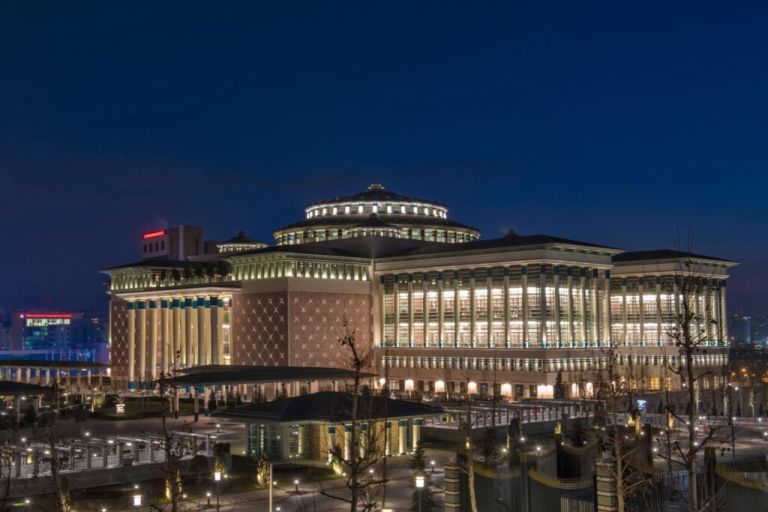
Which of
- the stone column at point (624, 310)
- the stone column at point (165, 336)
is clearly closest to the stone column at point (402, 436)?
the stone column at point (165, 336)

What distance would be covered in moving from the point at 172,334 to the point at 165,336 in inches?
53.0

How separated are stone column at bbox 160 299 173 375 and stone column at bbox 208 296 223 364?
25.1 ft

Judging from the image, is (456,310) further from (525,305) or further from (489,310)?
(525,305)

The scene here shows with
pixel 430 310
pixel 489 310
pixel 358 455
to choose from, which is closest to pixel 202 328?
pixel 430 310

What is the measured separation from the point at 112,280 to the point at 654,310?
75.8 meters

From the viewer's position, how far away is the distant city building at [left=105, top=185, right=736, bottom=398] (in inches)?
4085

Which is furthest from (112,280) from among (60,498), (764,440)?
(60,498)

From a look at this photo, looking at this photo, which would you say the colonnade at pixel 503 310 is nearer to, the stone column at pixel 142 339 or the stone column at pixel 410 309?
the stone column at pixel 410 309

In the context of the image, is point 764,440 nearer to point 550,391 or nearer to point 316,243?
point 550,391

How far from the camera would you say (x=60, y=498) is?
3238 cm

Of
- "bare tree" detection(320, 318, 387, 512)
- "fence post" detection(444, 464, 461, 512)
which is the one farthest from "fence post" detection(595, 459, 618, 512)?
"bare tree" detection(320, 318, 387, 512)

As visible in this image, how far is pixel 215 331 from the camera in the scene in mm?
115875

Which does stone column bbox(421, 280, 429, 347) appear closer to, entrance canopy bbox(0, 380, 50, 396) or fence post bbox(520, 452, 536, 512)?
entrance canopy bbox(0, 380, 50, 396)

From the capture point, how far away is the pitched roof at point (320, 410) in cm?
5188
